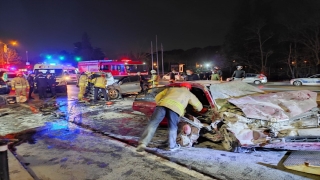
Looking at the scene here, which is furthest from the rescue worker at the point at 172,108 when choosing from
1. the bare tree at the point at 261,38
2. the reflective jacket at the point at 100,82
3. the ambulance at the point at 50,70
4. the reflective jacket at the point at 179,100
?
the bare tree at the point at 261,38

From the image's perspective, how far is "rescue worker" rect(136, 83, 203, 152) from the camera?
4833 millimetres

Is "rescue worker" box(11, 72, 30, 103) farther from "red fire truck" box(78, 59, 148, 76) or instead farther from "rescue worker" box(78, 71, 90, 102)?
"red fire truck" box(78, 59, 148, 76)

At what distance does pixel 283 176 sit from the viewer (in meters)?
3.73

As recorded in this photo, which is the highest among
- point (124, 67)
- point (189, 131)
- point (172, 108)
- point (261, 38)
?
point (261, 38)

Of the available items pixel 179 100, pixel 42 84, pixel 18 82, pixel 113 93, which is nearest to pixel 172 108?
pixel 179 100

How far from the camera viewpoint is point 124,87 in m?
13.8

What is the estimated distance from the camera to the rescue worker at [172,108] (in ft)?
15.9

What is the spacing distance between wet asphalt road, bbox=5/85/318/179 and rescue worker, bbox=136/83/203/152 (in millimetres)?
247

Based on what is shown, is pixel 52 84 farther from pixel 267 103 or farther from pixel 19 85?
pixel 267 103

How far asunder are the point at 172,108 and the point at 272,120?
1.71 metres

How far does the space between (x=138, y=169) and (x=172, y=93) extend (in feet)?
5.17

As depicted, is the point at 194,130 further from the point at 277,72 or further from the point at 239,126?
the point at 277,72

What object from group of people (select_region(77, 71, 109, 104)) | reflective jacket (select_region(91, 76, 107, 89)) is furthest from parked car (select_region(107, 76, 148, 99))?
reflective jacket (select_region(91, 76, 107, 89))

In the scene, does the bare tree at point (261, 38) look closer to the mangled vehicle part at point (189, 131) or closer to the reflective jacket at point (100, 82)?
the reflective jacket at point (100, 82)
